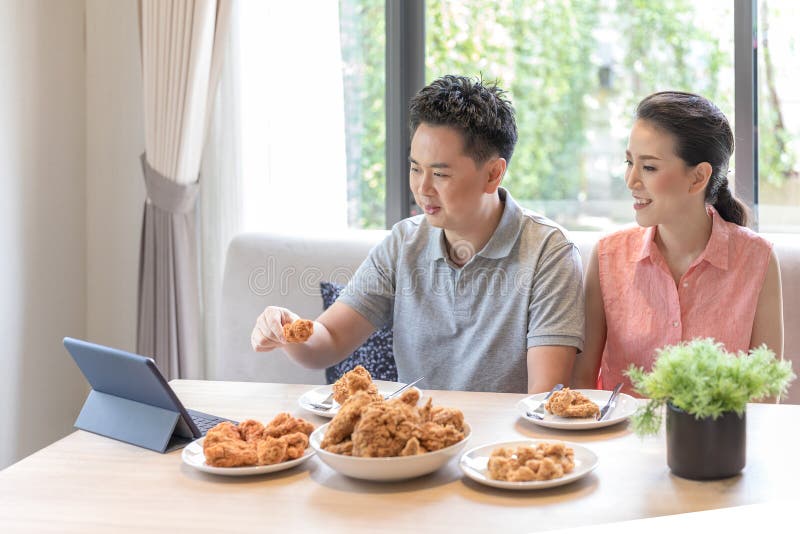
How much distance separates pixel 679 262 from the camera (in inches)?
82.2

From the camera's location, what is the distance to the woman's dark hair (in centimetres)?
200

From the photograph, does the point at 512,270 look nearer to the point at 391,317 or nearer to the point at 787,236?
the point at 391,317

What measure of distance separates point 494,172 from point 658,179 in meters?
0.35

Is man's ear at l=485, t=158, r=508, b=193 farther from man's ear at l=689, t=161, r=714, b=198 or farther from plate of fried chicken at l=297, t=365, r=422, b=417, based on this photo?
plate of fried chicken at l=297, t=365, r=422, b=417

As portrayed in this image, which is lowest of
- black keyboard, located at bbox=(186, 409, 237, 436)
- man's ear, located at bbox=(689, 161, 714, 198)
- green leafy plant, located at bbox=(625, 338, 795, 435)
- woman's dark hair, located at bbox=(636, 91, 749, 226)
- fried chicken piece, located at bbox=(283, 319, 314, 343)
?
black keyboard, located at bbox=(186, 409, 237, 436)

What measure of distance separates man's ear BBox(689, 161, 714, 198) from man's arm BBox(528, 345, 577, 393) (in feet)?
1.43

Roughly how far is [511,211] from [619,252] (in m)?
0.26

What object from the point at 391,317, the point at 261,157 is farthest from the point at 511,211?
the point at 261,157

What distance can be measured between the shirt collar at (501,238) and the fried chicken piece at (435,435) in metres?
0.83

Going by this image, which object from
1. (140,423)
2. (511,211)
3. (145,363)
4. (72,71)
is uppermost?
(72,71)

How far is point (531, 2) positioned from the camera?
374 cm

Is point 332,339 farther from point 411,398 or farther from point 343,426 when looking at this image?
point 343,426

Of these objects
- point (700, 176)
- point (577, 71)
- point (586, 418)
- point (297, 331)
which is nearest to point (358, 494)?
point (586, 418)

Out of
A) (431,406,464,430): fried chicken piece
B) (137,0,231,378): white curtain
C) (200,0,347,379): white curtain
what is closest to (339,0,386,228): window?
(200,0,347,379): white curtain
